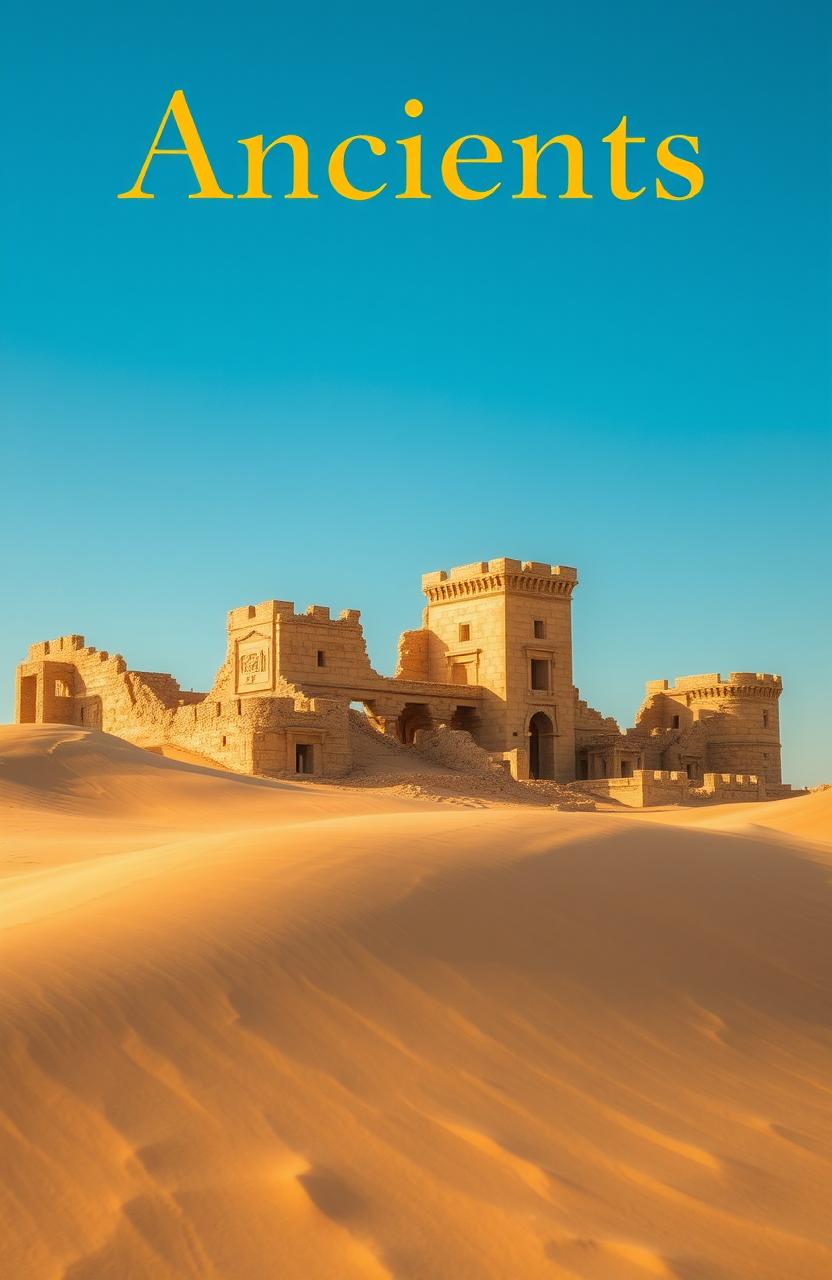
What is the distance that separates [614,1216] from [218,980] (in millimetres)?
2115

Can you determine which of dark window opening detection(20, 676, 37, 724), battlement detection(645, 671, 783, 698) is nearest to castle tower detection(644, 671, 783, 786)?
battlement detection(645, 671, 783, 698)

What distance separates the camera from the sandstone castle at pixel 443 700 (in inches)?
1298

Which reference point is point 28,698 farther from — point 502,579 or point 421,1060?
point 421,1060

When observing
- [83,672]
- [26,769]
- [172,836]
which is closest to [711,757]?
[83,672]

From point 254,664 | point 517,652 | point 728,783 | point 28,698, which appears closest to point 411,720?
point 517,652

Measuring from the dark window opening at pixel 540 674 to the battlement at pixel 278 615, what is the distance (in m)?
6.25

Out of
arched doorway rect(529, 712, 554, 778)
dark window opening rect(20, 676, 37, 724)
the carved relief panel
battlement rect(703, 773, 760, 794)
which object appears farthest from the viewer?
arched doorway rect(529, 712, 554, 778)

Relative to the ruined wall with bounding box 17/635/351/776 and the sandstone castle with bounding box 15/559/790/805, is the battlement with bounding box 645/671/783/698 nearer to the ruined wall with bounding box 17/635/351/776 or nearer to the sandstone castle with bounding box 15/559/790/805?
the sandstone castle with bounding box 15/559/790/805

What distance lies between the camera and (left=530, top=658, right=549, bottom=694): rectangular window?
4147 centimetres

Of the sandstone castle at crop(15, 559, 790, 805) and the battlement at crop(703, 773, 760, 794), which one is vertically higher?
the sandstone castle at crop(15, 559, 790, 805)

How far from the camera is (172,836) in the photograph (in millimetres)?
16484

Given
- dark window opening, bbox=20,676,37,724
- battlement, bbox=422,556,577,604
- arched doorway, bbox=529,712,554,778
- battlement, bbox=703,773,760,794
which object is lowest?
battlement, bbox=703,773,760,794

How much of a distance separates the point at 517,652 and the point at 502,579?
7.39ft

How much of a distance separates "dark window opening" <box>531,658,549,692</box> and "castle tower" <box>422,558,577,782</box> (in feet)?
0.10
